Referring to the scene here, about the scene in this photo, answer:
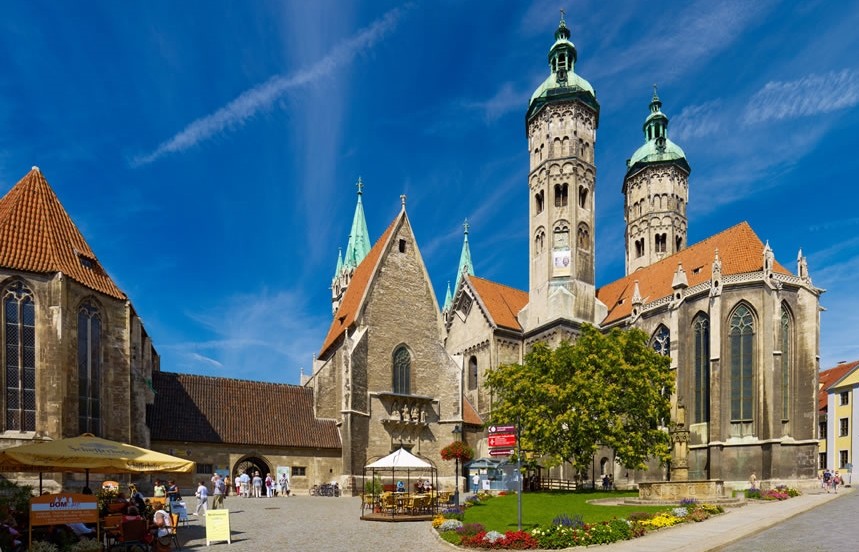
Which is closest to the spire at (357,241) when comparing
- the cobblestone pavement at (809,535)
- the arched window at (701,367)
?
the arched window at (701,367)

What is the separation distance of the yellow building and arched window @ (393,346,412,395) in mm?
39607

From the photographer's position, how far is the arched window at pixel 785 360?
44.2 metres

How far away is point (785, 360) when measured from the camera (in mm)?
45188

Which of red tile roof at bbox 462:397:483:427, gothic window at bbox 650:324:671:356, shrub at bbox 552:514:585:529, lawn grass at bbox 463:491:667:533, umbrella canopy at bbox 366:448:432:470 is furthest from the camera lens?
gothic window at bbox 650:324:671:356

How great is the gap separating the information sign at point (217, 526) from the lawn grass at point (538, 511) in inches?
306

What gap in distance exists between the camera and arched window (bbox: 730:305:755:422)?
45000 millimetres

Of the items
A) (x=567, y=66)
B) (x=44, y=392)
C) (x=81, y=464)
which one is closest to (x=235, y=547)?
(x=81, y=464)

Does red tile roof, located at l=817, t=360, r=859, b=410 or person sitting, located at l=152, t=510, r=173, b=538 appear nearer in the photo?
person sitting, located at l=152, t=510, r=173, b=538

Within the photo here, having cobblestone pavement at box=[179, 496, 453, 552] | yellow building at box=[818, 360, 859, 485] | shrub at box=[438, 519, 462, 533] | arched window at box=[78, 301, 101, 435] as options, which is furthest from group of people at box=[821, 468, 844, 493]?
arched window at box=[78, 301, 101, 435]

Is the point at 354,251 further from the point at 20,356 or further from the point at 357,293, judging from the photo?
the point at 20,356

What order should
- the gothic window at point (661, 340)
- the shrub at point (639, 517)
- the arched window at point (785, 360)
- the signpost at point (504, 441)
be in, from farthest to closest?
the gothic window at point (661, 340) → the arched window at point (785, 360) → the shrub at point (639, 517) → the signpost at point (504, 441)

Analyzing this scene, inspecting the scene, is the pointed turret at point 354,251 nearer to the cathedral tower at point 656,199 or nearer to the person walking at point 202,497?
the cathedral tower at point 656,199

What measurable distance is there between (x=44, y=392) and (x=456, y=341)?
38.2 metres

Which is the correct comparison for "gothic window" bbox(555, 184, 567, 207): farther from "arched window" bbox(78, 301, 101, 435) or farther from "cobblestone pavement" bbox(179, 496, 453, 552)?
"arched window" bbox(78, 301, 101, 435)
